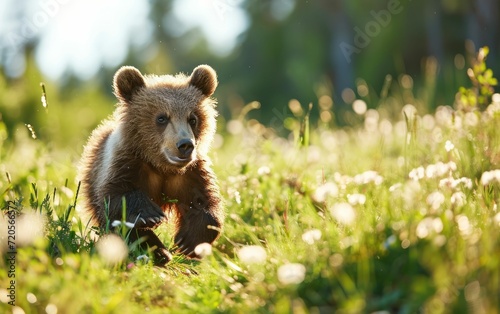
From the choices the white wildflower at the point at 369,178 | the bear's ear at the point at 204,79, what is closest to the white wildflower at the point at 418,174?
the white wildflower at the point at 369,178

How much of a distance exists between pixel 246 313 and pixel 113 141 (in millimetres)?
2259

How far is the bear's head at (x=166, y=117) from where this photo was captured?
15.4ft

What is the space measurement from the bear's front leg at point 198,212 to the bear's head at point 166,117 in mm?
175

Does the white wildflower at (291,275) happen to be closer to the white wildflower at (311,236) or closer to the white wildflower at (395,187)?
the white wildflower at (311,236)

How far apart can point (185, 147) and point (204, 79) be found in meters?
0.90

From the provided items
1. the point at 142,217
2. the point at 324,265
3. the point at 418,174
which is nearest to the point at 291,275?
the point at 324,265

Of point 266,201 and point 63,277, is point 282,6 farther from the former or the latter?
point 63,277

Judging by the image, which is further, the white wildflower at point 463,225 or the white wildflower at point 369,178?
the white wildflower at point 369,178

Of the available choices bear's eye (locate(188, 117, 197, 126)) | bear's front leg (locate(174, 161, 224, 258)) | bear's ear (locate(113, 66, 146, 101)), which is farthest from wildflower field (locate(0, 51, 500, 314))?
bear's ear (locate(113, 66, 146, 101))

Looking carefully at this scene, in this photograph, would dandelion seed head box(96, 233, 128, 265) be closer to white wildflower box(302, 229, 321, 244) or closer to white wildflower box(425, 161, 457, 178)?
white wildflower box(302, 229, 321, 244)

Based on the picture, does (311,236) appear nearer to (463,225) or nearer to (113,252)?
(463,225)

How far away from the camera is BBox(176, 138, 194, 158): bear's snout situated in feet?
15.0

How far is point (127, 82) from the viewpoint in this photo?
5012 mm

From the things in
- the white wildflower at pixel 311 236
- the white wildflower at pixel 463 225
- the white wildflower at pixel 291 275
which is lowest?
the white wildflower at pixel 311 236
